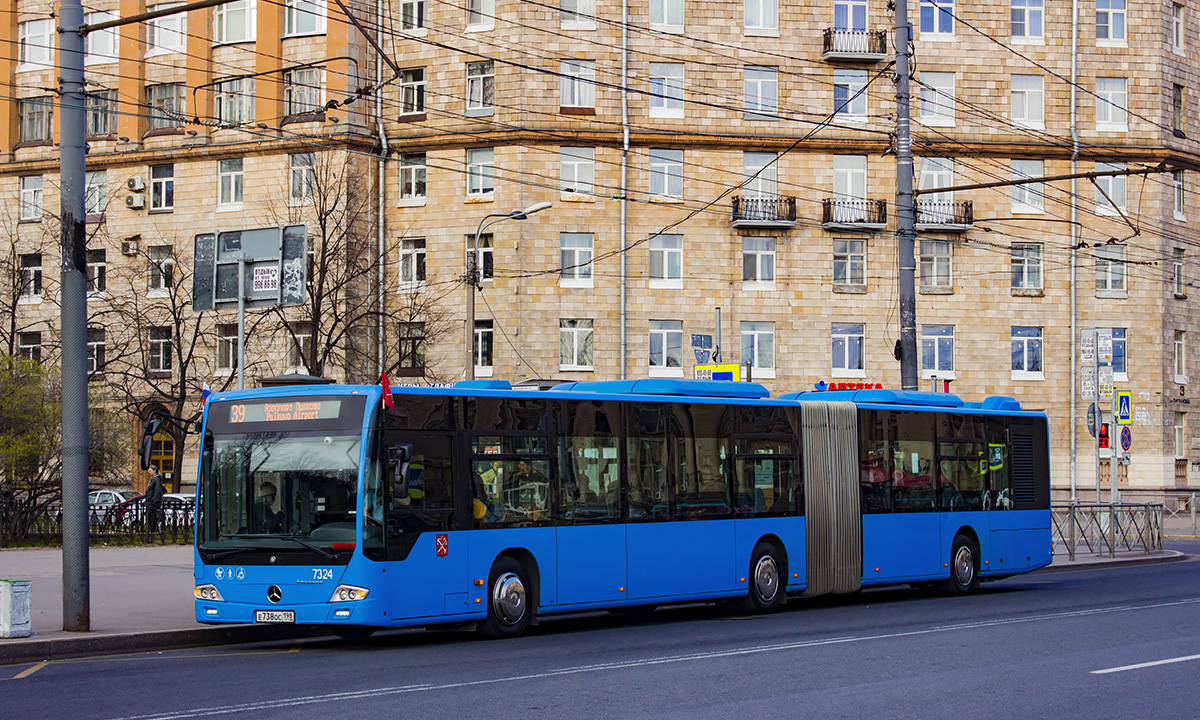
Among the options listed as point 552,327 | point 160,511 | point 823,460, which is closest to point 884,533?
point 823,460

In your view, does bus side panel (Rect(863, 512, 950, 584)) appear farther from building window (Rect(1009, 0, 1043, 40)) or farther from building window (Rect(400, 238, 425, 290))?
building window (Rect(1009, 0, 1043, 40))

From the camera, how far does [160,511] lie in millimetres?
30453

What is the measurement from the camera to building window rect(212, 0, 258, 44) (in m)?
47.4

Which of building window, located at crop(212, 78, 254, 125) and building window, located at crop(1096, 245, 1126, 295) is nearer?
building window, located at crop(212, 78, 254, 125)

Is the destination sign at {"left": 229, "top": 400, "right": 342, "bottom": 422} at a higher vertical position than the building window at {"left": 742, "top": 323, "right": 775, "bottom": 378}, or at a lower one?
lower

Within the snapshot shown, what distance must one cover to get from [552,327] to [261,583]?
108 ft

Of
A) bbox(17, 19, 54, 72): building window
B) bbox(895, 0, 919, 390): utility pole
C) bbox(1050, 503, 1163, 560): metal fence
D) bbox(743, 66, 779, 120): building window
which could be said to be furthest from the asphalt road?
bbox(17, 19, 54, 72): building window

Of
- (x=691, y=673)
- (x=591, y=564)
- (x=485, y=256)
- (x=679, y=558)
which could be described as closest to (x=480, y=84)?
(x=485, y=256)

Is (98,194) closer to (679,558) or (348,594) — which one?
(679,558)

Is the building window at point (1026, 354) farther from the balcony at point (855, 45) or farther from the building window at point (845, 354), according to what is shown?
the balcony at point (855, 45)

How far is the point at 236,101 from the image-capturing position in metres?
47.8

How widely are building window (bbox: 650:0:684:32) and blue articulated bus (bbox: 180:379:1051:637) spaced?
1111 inches

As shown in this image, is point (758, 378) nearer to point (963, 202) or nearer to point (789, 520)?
point (963, 202)

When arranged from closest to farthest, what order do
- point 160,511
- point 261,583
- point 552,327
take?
point 261,583 → point 160,511 → point 552,327
